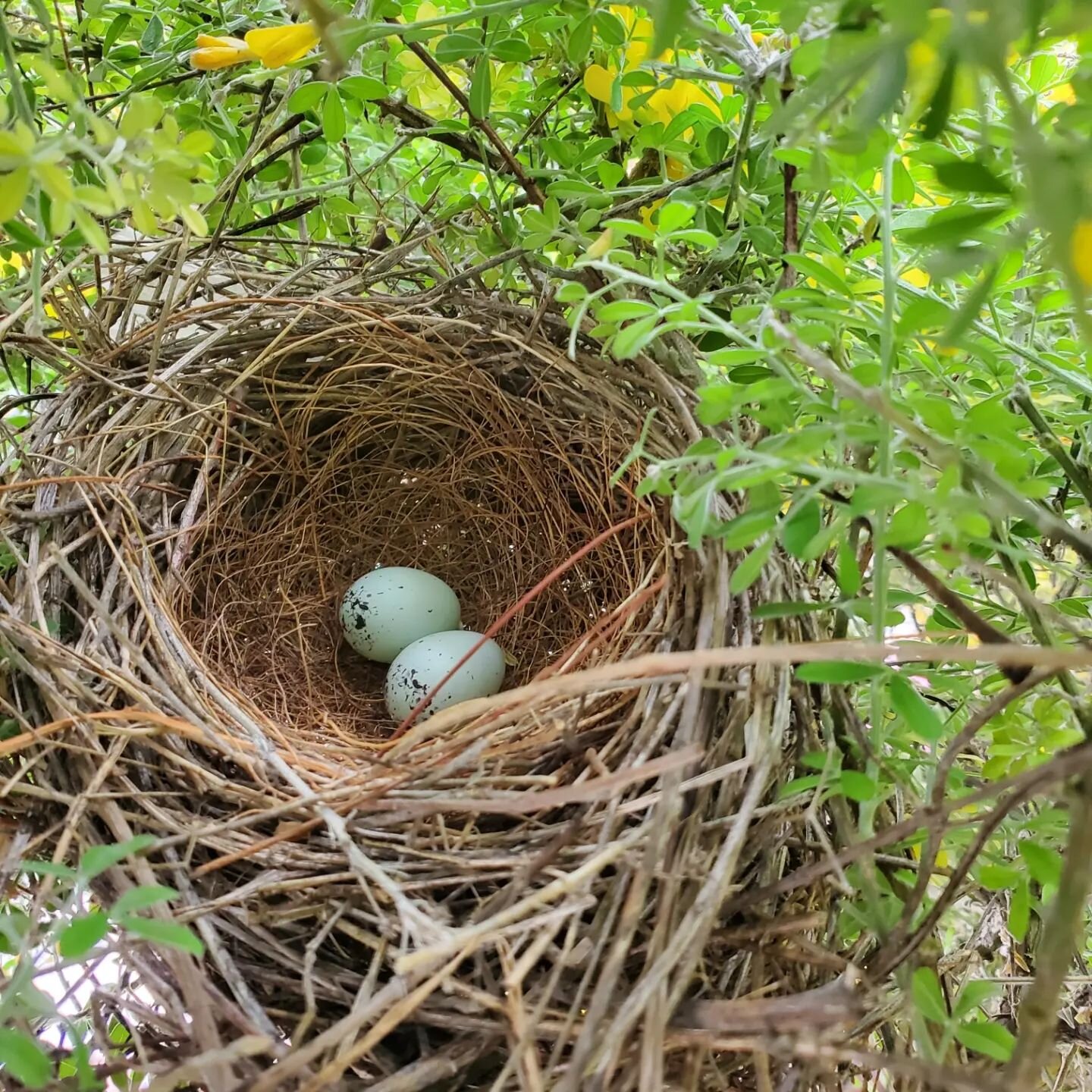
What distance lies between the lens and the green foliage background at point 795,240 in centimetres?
35

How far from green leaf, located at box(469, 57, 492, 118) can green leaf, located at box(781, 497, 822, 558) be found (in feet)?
1.35

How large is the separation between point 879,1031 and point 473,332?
706 millimetres

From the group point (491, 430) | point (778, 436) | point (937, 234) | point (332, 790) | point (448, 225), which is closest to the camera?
point (937, 234)

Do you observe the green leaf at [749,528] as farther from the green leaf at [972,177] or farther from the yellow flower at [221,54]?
the yellow flower at [221,54]

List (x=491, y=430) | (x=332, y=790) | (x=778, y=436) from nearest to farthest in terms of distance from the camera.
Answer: (x=778, y=436), (x=332, y=790), (x=491, y=430)

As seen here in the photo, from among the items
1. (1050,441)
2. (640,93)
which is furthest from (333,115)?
(1050,441)

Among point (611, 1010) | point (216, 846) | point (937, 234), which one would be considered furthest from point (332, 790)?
point (937, 234)

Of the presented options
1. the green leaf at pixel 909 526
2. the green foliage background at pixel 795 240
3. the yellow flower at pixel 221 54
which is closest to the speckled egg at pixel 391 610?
the green foliage background at pixel 795 240

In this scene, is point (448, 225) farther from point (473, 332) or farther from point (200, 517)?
point (200, 517)

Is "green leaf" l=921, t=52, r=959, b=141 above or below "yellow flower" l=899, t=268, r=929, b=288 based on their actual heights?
above

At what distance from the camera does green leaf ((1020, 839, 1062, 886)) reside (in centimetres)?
41

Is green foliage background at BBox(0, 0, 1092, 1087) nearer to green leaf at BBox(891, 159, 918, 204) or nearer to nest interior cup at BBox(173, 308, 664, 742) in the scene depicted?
green leaf at BBox(891, 159, 918, 204)

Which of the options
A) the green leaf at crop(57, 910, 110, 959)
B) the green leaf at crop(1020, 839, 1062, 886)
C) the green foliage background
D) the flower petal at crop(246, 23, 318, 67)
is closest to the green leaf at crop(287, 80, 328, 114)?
the green foliage background

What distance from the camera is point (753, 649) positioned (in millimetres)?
371
